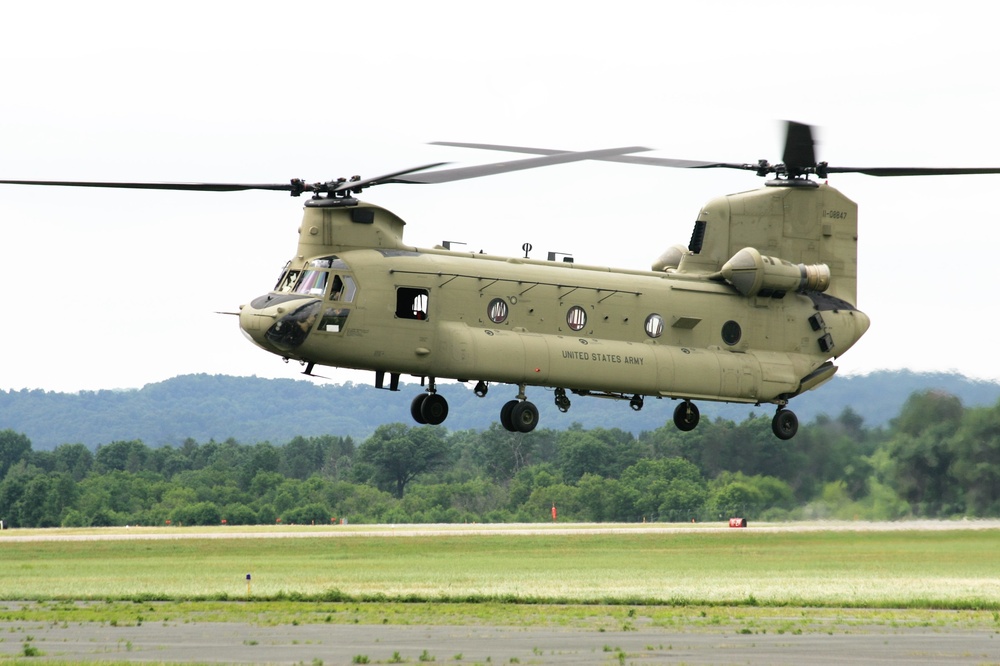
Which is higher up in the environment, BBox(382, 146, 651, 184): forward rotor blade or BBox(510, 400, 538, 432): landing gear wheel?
BBox(382, 146, 651, 184): forward rotor blade

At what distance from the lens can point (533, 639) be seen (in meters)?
39.7

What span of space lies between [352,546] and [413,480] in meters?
62.1

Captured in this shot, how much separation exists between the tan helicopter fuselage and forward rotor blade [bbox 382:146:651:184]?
2752mm

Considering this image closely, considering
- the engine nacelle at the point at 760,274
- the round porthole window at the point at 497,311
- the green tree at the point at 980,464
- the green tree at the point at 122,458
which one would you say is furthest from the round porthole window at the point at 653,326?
the green tree at the point at 122,458

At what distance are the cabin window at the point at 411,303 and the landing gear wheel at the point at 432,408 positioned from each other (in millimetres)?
2258

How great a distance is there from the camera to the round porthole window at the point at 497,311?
Result: 34.7 metres

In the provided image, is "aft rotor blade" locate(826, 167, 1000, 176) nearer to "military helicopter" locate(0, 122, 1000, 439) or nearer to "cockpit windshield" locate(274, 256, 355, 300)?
"military helicopter" locate(0, 122, 1000, 439)

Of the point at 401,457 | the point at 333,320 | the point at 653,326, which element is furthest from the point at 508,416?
the point at 401,457

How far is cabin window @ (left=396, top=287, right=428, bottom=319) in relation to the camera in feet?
111

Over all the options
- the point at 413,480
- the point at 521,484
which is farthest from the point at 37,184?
the point at 413,480

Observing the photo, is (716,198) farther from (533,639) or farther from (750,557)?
(750,557)

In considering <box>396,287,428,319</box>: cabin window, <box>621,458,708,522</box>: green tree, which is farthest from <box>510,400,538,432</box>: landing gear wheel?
<box>621,458,708,522</box>: green tree

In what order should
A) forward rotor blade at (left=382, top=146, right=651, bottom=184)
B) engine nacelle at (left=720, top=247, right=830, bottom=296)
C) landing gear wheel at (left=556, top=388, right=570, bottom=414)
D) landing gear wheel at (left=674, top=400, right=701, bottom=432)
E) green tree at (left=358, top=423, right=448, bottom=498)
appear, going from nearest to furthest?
forward rotor blade at (left=382, top=146, right=651, bottom=184) → landing gear wheel at (left=556, top=388, right=570, bottom=414) → landing gear wheel at (left=674, top=400, right=701, bottom=432) → engine nacelle at (left=720, top=247, right=830, bottom=296) → green tree at (left=358, top=423, right=448, bottom=498)

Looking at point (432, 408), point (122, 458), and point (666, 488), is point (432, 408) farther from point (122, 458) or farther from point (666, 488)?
point (122, 458)
